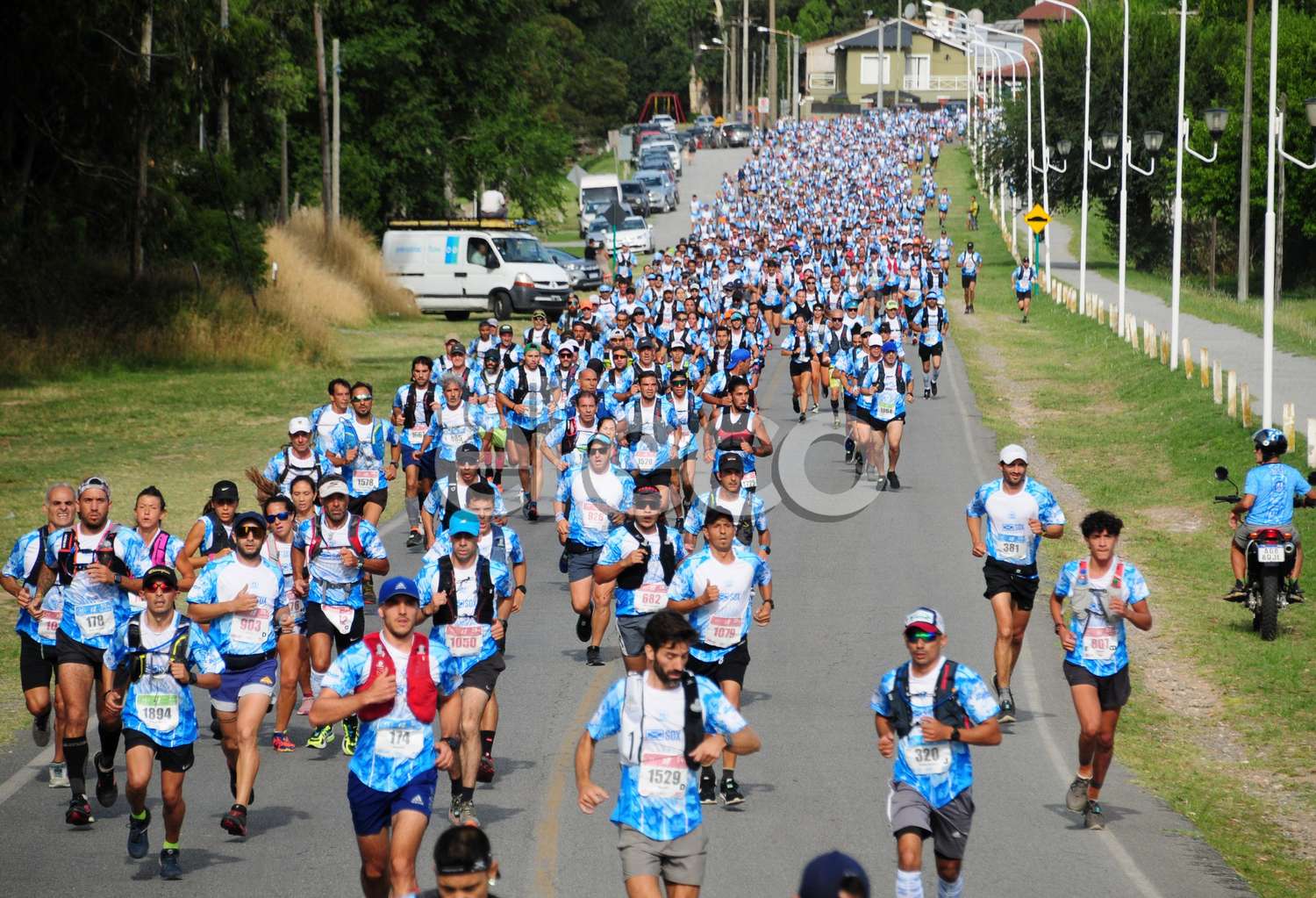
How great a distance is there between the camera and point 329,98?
55.7 meters

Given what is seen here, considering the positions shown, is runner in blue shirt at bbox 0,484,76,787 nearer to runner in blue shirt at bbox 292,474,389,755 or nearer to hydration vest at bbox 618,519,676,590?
runner in blue shirt at bbox 292,474,389,755

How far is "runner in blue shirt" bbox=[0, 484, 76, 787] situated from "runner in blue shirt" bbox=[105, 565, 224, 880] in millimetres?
1219

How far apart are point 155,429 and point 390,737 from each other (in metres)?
21.5

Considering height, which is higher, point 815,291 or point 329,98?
point 329,98

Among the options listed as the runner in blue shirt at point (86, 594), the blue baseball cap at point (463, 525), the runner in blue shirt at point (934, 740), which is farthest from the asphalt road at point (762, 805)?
the blue baseball cap at point (463, 525)

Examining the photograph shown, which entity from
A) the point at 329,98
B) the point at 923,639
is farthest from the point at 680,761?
the point at 329,98

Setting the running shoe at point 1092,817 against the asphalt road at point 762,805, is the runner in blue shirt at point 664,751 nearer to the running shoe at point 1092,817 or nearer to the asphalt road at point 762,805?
the asphalt road at point 762,805

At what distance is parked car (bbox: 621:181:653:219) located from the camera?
79812 mm

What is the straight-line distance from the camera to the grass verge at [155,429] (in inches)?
862

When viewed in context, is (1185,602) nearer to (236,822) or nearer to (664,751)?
(236,822)

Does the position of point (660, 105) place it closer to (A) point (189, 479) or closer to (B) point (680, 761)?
(A) point (189, 479)

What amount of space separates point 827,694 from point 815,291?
23636 millimetres

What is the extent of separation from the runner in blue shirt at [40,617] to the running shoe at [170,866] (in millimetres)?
1509

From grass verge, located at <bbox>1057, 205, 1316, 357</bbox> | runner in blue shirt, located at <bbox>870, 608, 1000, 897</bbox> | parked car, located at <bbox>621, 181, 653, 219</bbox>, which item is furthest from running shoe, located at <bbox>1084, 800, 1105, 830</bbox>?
parked car, located at <bbox>621, 181, 653, 219</bbox>
